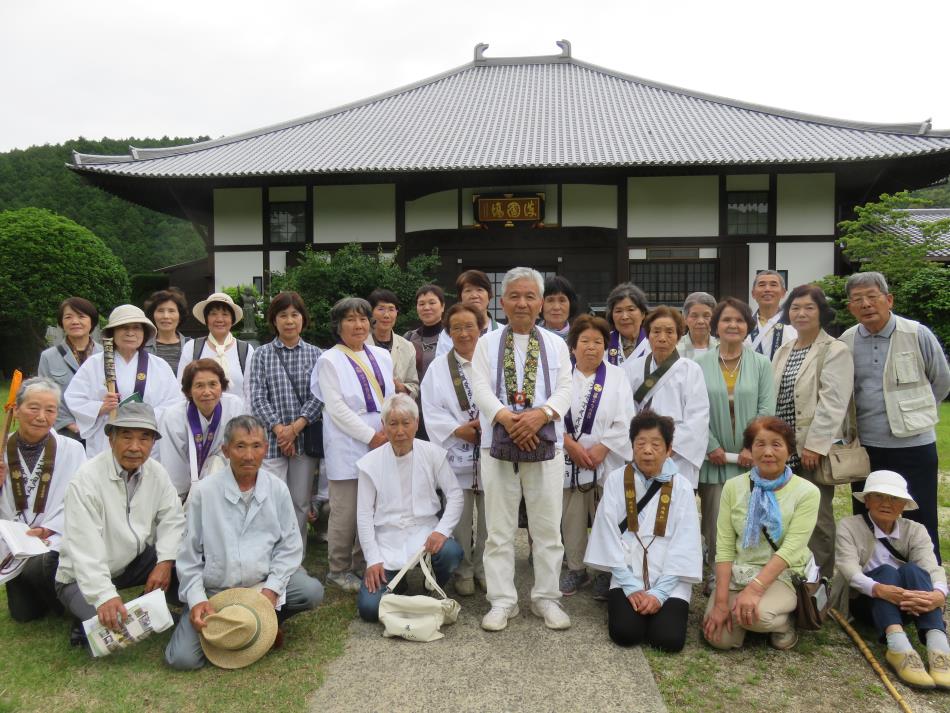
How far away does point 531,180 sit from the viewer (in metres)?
13.9

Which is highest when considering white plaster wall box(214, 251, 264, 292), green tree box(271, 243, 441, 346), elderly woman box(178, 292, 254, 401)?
white plaster wall box(214, 251, 264, 292)

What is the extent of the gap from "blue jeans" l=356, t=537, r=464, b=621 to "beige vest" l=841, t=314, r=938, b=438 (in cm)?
252

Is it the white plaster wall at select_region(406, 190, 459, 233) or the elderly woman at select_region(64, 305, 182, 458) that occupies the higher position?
the white plaster wall at select_region(406, 190, 459, 233)

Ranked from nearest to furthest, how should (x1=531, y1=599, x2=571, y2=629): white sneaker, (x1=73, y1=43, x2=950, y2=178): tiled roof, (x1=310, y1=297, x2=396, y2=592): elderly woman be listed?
(x1=531, y1=599, x2=571, y2=629): white sneaker < (x1=310, y1=297, x2=396, y2=592): elderly woman < (x1=73, y1=43, x2=950, y2=178): tiled roof

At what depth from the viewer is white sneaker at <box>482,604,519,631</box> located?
137 inches

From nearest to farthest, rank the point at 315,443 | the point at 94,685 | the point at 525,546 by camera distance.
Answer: the point at 94,685, the point at 315,443, the point at 525,546

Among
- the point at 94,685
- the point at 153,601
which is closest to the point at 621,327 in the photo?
the point at 153,601

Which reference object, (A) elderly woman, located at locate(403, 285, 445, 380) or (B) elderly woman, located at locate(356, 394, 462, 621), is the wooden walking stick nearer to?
(B) elderly woman, located at locate(356, 394, 462, 621)

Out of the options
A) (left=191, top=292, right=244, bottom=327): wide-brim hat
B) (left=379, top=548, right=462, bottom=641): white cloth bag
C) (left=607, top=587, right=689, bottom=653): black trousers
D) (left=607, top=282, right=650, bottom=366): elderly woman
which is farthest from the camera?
(left=191, top=292, right=244, bottom=327): wide-brim hat

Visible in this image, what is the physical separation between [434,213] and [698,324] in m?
10.5

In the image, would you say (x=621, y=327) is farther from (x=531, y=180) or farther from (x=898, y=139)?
(x=898, y=139)

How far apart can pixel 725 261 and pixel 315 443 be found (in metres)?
11.5

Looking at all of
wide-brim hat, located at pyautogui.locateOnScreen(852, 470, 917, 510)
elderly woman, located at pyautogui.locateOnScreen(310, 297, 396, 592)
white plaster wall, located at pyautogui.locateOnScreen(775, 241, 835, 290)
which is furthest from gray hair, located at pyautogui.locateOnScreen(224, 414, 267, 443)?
white plaster wall, located at pyautogui.locateOnScreen(775, 241, 835, 290)

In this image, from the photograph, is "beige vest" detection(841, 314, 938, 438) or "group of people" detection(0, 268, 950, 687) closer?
"group of people" detection(0, 268, 950, 687)
